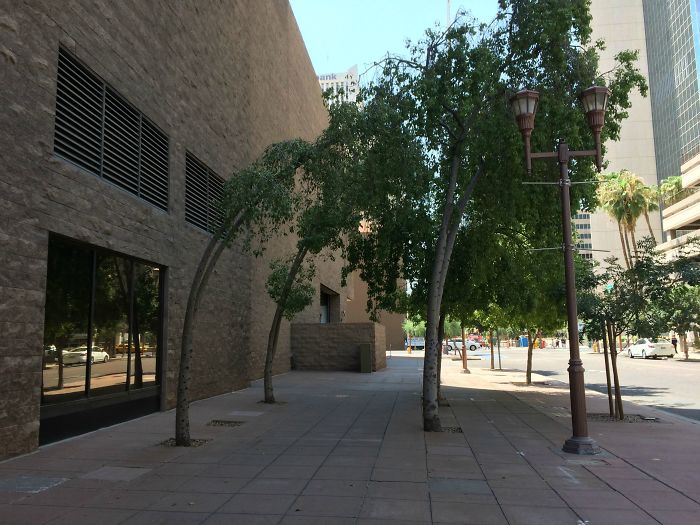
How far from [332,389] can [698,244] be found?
11.7 m

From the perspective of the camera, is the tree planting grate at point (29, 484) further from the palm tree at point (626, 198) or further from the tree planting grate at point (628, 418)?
the palm tree at point (626, 198)

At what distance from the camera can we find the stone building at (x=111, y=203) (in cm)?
783

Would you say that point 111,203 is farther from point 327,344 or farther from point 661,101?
point 661,101

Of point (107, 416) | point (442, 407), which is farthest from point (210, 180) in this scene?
point (442, 407)

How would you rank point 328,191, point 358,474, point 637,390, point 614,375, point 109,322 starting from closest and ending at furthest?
point 358,474, point 109,322, point 328,191, point 614,375, point 637,390

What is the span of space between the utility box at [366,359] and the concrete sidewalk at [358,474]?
14647mm

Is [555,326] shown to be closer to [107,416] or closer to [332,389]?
[332,389]

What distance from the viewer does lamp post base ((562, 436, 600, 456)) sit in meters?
8.58

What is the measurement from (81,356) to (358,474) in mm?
5594

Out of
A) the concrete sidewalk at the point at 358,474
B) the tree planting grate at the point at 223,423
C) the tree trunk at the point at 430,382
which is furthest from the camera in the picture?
the tree planting grate at the point at 223,423

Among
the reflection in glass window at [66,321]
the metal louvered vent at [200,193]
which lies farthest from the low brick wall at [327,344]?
the reflection in glass window at [66,321]

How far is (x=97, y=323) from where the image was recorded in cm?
1034

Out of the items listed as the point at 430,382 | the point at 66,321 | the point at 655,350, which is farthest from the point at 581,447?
the point at 655,350

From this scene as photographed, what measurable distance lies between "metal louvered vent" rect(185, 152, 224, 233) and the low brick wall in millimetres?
13437
